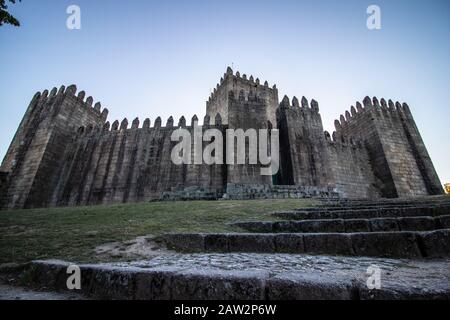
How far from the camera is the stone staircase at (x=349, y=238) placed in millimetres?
2832

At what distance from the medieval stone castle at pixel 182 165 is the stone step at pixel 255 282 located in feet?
29.2

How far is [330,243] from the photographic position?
3.26 metres

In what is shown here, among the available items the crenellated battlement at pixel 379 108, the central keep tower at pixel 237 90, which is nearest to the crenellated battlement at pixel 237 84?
the central keep tower at pixel 237 90

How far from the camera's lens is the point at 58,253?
10.1ft

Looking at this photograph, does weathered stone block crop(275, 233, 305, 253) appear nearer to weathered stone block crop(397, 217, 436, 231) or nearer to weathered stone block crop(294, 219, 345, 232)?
weathered stone block crop(294, 219, 345, 232)

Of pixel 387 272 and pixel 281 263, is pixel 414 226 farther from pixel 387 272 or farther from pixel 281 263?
pixel 281 263

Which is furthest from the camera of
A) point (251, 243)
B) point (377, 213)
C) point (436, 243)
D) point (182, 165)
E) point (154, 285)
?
point (182, 165)

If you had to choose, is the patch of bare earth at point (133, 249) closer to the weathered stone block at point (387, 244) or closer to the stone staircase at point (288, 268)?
the stone staircase at point (288, 268)

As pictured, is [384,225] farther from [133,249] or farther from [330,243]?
[133,249]

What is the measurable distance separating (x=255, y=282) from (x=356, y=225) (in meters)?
2.86

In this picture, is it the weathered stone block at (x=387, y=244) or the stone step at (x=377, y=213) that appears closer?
the weathered stone block at (x=387, y=244)

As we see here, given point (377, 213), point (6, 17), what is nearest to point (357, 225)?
point (377, 213)

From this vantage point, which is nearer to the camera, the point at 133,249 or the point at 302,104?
the point at 133,249

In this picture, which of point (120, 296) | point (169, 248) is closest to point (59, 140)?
point (169, 248)
